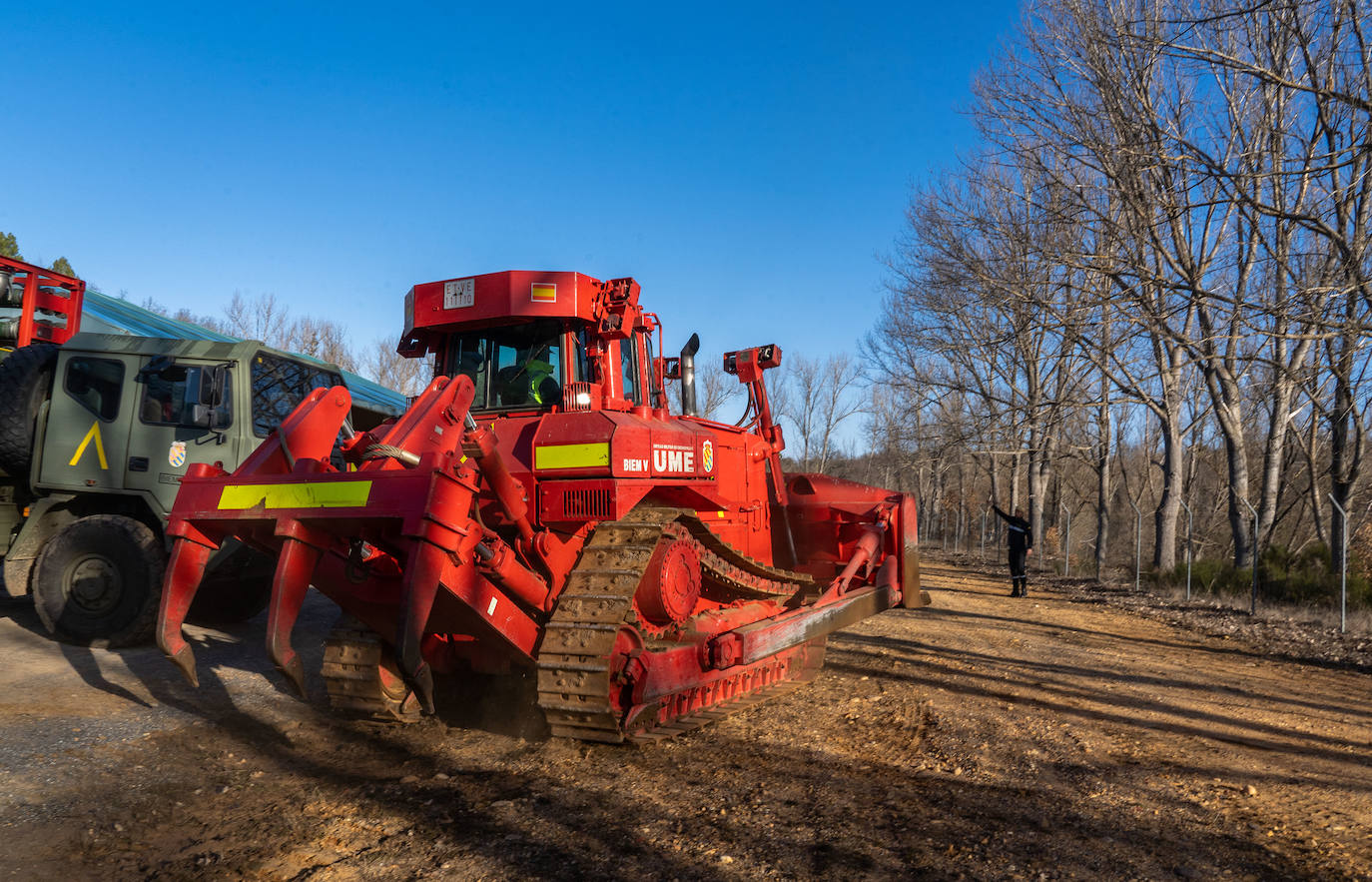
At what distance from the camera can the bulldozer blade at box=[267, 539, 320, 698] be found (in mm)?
4176

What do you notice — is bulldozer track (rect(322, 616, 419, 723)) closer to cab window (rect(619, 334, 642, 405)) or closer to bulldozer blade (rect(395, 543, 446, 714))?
bulldozer blade (rect(395, 543, 446, 714))

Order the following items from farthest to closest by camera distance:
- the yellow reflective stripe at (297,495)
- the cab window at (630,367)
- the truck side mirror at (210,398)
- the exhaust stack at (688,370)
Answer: the truck side mirror at (210,398), the exhaust stack at (688,370), the cab window at (630,367), the yellow reflective stripe at (297,495)

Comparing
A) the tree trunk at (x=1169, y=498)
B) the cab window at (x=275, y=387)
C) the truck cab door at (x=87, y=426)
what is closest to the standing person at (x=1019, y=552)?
the tree trunk at (x=1169, y=498)

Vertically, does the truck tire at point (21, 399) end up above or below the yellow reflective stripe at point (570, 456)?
above

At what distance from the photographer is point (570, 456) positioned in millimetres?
5156

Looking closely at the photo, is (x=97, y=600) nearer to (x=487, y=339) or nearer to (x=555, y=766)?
(x=487, y=339)

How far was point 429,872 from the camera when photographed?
11.6 feet

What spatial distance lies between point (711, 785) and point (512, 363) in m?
3.04

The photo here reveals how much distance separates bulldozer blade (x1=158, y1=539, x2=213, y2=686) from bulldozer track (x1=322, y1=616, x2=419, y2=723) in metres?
0.89

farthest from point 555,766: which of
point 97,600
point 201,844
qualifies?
point 97,600

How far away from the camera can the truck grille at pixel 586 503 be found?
16.8ft

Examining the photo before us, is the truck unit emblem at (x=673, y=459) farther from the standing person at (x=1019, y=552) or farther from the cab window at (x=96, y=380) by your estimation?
the standing person at (x=1019, y=552)

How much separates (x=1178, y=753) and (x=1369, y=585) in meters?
8.50

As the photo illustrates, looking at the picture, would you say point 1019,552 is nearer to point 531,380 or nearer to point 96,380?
point 531,380
